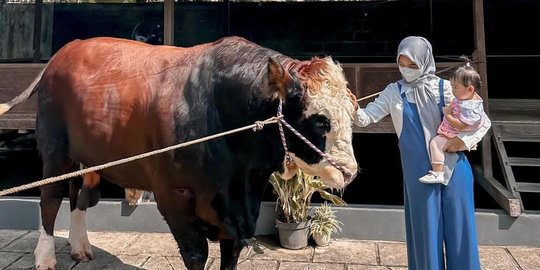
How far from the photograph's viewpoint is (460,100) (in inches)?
99.2

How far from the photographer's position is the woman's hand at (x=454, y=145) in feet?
8.34

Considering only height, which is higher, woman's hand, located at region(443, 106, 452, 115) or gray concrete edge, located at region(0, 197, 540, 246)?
woman's hand, located at region(443, 106, 452, 115)

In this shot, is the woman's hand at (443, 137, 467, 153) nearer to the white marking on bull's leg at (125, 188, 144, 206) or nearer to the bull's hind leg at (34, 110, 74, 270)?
the bull's hind leg at (34, 110, 74, 270)

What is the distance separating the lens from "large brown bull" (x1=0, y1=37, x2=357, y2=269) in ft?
7.79

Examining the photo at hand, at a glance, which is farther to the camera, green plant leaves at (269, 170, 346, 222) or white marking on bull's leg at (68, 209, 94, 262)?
green plant leaves at (269, 170, 346, 222)

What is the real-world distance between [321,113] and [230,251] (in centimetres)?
118

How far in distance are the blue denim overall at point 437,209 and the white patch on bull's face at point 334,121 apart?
475mm

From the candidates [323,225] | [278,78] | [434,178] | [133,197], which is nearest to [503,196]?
[323,225]

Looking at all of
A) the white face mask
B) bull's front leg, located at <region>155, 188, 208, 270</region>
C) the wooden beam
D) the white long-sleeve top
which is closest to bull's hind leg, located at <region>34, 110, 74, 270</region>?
bull's front leg, located at <region>155, 188, 208, 270</region>

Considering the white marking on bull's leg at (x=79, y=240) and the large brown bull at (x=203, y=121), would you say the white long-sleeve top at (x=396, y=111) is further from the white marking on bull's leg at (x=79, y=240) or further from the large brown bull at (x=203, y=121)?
the white marking on bull's leg at (x=79, y=240)

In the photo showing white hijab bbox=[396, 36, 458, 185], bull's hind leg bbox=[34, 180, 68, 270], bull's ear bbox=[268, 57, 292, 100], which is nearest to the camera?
bull's ear bbox=[268, 57, 292, 100]

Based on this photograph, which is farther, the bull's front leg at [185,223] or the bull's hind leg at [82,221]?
the bull's hind leg at [82,221]

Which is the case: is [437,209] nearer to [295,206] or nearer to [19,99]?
[295,206]

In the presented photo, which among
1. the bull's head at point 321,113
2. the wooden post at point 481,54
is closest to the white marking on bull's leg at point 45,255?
the bull's head at point 321,113
